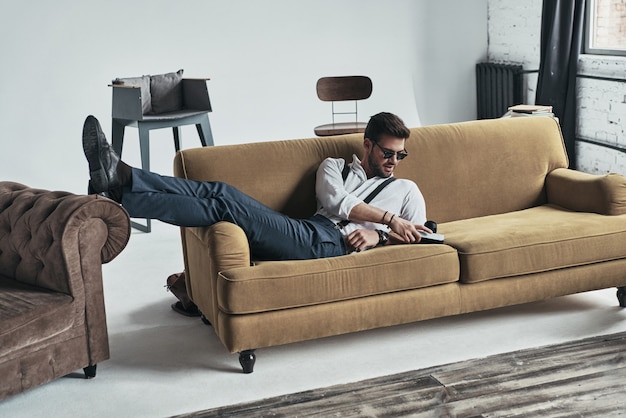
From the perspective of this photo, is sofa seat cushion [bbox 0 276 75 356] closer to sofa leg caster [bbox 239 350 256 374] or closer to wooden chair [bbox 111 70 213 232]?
sofa leg caster [bbox 239 350 256 374]

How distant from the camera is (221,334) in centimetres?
301

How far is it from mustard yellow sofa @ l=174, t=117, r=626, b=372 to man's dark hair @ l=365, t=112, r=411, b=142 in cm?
24

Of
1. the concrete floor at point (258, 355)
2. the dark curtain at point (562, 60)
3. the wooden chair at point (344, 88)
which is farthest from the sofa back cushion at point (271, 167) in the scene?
the dark curtain at point (562, 60)

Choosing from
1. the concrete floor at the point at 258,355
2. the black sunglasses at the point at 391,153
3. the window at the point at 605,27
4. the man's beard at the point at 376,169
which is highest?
the window at the point at 605,27

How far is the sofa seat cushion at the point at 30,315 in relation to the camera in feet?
8.89

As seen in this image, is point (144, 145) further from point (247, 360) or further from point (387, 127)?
point (247, 360)

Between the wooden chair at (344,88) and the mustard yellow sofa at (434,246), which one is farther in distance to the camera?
the wooden chair at (344,88)

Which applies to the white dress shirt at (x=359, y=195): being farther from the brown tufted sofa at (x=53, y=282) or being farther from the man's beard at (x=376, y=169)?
the brown tufted sofa at (x=53, y=282)

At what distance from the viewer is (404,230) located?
3.30m

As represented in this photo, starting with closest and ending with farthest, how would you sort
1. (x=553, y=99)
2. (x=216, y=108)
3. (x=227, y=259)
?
(x=227, y=259)
(x=553, y=99)
(x=216, y=108)

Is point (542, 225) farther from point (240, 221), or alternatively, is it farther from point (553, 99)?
point (553, 99)

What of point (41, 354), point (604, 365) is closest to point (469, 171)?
point (604, 365)

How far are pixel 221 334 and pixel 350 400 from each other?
54 cm

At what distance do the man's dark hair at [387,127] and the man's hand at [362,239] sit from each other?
0.41 m
